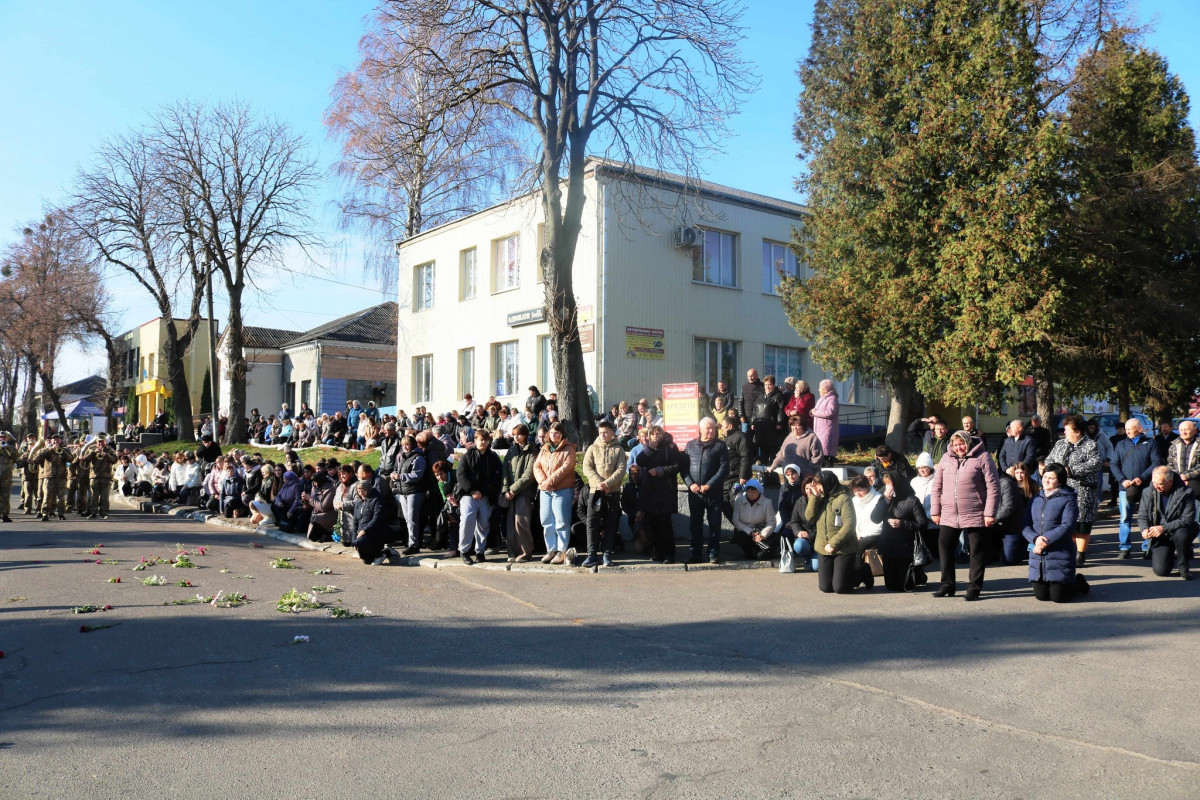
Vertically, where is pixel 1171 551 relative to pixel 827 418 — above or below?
below

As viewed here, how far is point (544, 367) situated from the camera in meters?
27.0

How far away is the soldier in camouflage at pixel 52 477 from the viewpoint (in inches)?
827

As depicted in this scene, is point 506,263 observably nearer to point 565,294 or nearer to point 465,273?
point 465,273

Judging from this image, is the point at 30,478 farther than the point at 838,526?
Yes

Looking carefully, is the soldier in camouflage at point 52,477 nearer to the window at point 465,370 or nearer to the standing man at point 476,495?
the window at point 465,370

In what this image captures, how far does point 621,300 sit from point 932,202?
8695 millimetres

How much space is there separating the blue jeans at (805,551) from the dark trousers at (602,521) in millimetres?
2477

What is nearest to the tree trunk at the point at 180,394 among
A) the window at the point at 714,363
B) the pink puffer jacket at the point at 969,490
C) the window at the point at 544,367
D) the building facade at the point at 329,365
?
the building facade at the point at 329,365

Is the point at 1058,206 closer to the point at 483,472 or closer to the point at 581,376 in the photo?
the point at 581,376

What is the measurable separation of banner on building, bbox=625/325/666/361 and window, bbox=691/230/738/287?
2.36m

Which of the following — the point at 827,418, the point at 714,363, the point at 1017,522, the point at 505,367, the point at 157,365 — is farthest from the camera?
the point at 157,365

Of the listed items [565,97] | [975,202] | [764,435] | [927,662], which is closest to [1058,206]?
[975,202]

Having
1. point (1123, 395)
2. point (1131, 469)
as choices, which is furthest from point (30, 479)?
point (1123, 395)

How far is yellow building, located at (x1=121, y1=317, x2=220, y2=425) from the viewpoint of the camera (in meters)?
59.8
